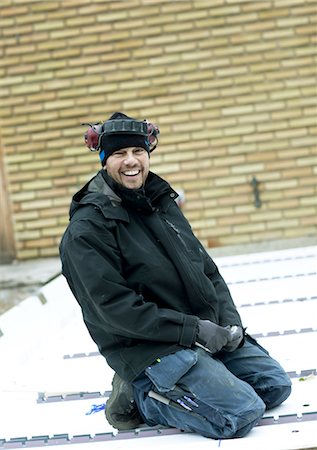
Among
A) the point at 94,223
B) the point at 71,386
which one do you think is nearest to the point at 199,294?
the point at 94,223

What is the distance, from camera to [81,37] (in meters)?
9.00

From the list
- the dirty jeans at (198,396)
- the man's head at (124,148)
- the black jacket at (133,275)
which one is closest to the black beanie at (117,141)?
the man's head at (124,148)

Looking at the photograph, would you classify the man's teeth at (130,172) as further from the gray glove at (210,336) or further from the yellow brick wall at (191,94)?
the yellow brick wall at (191,94)

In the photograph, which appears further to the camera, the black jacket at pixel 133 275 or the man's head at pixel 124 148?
the man's head at pixel 124 148

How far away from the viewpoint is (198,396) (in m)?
3.32

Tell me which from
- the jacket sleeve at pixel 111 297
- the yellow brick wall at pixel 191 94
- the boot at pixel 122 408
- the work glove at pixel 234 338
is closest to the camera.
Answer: the jacket sleeve at pixel 111 297

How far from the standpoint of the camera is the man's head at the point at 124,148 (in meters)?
3.54

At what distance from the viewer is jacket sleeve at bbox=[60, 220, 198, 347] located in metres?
3.29

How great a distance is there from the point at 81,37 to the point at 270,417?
6.21 metres

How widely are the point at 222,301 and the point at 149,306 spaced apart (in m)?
0.57

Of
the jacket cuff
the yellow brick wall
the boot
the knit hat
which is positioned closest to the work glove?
the jacket cuff

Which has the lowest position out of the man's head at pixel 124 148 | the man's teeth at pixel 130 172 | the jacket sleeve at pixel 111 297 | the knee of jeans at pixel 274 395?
the knee of jeans at pixel 274 395

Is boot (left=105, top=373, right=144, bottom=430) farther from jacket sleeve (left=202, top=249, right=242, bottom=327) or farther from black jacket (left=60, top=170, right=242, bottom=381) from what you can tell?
jacket sleeve (left=202, top=249, right=242, bottom=327)

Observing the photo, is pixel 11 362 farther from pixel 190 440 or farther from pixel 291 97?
pixel 291 97
